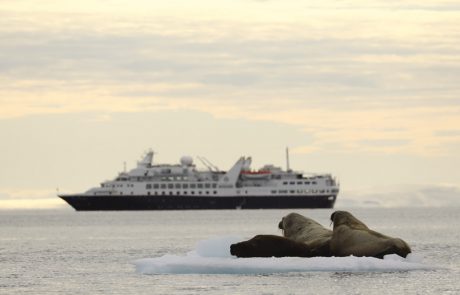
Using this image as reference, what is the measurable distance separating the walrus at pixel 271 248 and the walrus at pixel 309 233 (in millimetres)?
1008

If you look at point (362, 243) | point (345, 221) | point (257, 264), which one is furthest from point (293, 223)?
point (257, 264)

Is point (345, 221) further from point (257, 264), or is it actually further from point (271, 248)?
point (257, 264)

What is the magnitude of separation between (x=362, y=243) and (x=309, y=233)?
3.85m

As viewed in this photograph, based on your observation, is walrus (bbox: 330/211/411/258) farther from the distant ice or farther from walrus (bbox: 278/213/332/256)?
walrus (bbox: 278/213/332/256)

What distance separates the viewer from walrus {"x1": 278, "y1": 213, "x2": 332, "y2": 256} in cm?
4206

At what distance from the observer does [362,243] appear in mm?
41000

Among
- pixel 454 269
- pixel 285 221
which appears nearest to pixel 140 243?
pixel 285 221

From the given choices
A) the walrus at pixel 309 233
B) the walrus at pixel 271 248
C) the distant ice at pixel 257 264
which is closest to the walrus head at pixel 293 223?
the walrus at pixel 309 233

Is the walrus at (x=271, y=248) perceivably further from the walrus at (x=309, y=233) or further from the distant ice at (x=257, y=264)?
the walrus at (x=309, y=233)

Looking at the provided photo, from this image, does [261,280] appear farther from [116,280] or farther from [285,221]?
[285,221]

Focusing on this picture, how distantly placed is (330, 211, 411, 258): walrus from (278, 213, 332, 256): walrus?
466 millimetres

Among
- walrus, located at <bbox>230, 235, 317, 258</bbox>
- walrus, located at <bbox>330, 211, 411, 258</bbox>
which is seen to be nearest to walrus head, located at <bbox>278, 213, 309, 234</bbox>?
walrus, located at <bbox>330, 211, 411, 258</bbox>

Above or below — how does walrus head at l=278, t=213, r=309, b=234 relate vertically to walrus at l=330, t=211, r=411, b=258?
above

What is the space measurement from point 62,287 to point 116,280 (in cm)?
258
